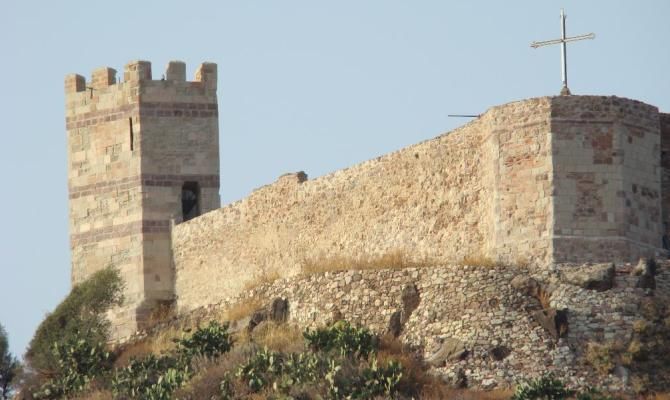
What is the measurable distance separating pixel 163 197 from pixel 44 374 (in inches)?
214

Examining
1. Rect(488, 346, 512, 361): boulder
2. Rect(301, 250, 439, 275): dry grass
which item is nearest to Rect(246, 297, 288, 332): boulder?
Rect(301, 250, 439, 275): dry grass

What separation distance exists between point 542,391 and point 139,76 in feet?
48.9

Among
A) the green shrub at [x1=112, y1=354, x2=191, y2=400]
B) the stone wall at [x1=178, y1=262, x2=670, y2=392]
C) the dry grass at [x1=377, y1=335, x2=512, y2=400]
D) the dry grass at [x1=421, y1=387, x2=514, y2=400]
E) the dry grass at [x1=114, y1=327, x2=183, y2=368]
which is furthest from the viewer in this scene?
the dry grass at [x1=114, y1=327, x2=183, y2=368]

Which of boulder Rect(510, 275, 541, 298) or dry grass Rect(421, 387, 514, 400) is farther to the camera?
boulder Rect(510, 275, 541, 298)

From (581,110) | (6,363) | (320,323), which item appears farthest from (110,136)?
(581,110)

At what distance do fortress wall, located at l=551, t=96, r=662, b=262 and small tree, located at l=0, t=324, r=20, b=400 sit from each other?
1257cm

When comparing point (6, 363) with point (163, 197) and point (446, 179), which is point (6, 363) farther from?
point (446, 179)

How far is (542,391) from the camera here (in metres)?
34.9

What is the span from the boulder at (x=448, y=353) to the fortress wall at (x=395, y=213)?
1752 mm

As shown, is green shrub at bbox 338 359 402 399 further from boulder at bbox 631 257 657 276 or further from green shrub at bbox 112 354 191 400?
boulder at bbox 631 257 657 276

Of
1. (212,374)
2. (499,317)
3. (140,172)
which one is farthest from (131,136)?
(499,317)

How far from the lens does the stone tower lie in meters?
46.7

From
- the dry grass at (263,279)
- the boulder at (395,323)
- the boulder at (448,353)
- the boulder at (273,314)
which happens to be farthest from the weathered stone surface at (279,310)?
the boulder at (448,353)

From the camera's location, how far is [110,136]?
47.4 meters
